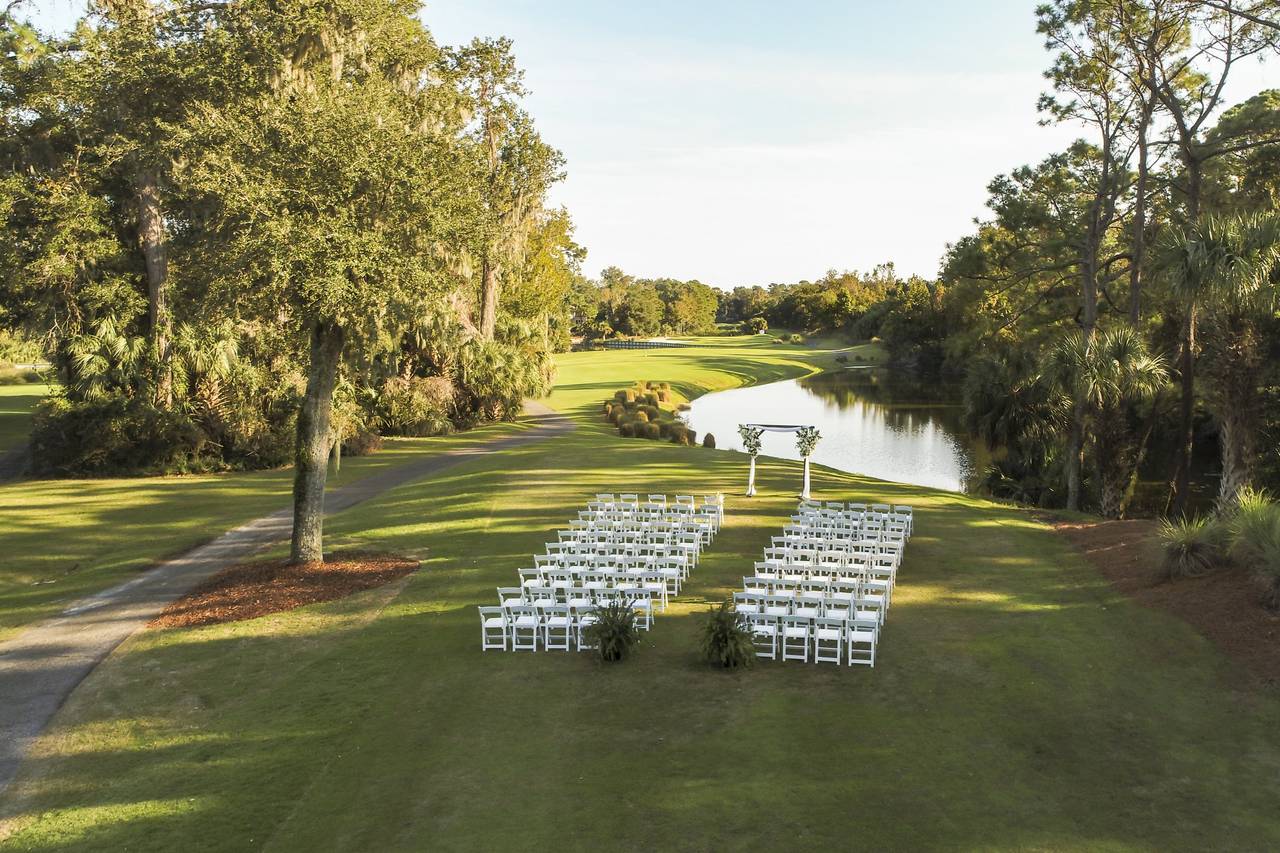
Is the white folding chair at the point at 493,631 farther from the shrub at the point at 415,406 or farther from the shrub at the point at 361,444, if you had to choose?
the shrub at the point at 415,406

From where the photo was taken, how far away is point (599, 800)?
984 cm

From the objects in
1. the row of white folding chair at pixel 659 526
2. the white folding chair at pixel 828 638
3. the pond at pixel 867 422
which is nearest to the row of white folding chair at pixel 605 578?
the row of white folding chair at pixel 659 526

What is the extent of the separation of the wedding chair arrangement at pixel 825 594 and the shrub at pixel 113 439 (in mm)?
23883

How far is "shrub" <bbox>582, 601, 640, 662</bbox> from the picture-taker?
13.9m

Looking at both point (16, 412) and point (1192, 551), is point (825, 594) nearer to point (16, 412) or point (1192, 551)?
point (1192, 551)

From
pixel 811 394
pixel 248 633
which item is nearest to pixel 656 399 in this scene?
pixel 811 394

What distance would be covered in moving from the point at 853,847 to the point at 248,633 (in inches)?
451

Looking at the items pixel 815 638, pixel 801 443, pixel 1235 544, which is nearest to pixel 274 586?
pixel 815 638

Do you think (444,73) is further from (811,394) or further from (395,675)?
(811,394)

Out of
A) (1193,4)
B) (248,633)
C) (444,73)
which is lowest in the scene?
(248,633)

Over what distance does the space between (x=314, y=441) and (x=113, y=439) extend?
1871cm

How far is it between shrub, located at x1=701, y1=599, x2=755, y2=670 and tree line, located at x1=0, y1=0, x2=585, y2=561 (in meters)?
8.78

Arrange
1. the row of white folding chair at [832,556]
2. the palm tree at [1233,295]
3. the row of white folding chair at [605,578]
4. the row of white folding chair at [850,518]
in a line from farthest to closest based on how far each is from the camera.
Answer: the row of white folding chair at [850,518], the palm tree at [1233,295], the row of white folding chair at [832,556], the row of white folding chair at [605,578]

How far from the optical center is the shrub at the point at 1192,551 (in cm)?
1711
